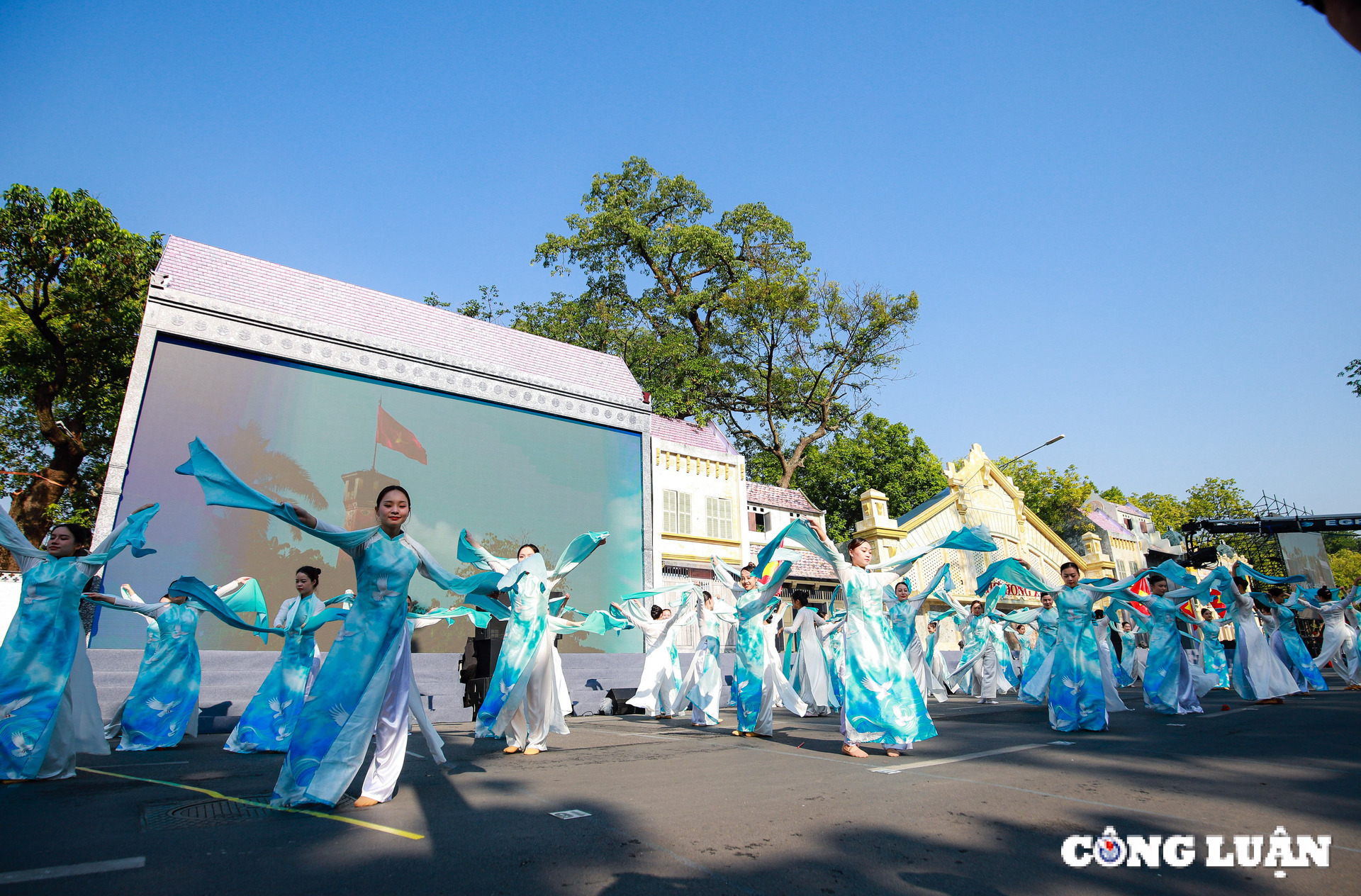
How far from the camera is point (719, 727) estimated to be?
30.0 feet

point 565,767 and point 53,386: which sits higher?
point 53,386

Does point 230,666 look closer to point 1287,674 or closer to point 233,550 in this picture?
point 233,550

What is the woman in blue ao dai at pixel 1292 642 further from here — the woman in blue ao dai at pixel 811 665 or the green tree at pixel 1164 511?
the green tree at pixel 1164 511

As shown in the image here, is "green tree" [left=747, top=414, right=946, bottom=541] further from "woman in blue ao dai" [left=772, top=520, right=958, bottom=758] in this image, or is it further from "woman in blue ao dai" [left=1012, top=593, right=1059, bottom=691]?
"woman in blue ao dai" [left=772, top=520, right=958, bottom=758]

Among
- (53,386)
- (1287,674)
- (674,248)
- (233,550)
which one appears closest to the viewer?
(1287,674)

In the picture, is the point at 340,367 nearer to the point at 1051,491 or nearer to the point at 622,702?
the point at 622,702

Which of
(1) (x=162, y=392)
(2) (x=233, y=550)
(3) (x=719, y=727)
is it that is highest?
(1) (x=162, y=392)

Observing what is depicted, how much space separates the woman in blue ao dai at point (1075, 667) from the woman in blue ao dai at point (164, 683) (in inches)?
355

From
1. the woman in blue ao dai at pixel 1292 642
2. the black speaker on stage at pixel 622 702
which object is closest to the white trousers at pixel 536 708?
the black speaker on stage at pixel 622 702

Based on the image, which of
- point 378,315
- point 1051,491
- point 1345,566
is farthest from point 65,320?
point 1345,566

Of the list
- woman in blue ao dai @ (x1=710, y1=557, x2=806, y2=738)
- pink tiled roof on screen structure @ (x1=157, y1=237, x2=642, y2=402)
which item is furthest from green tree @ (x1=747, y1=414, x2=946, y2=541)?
woman in blue ao dai @ (x1=710, y1=557, x2=806, y2=738)

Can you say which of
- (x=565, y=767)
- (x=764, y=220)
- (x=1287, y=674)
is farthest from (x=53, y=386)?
(x=1287, y=674)

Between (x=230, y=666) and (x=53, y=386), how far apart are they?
511 inches

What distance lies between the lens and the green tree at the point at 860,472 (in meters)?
31.1
